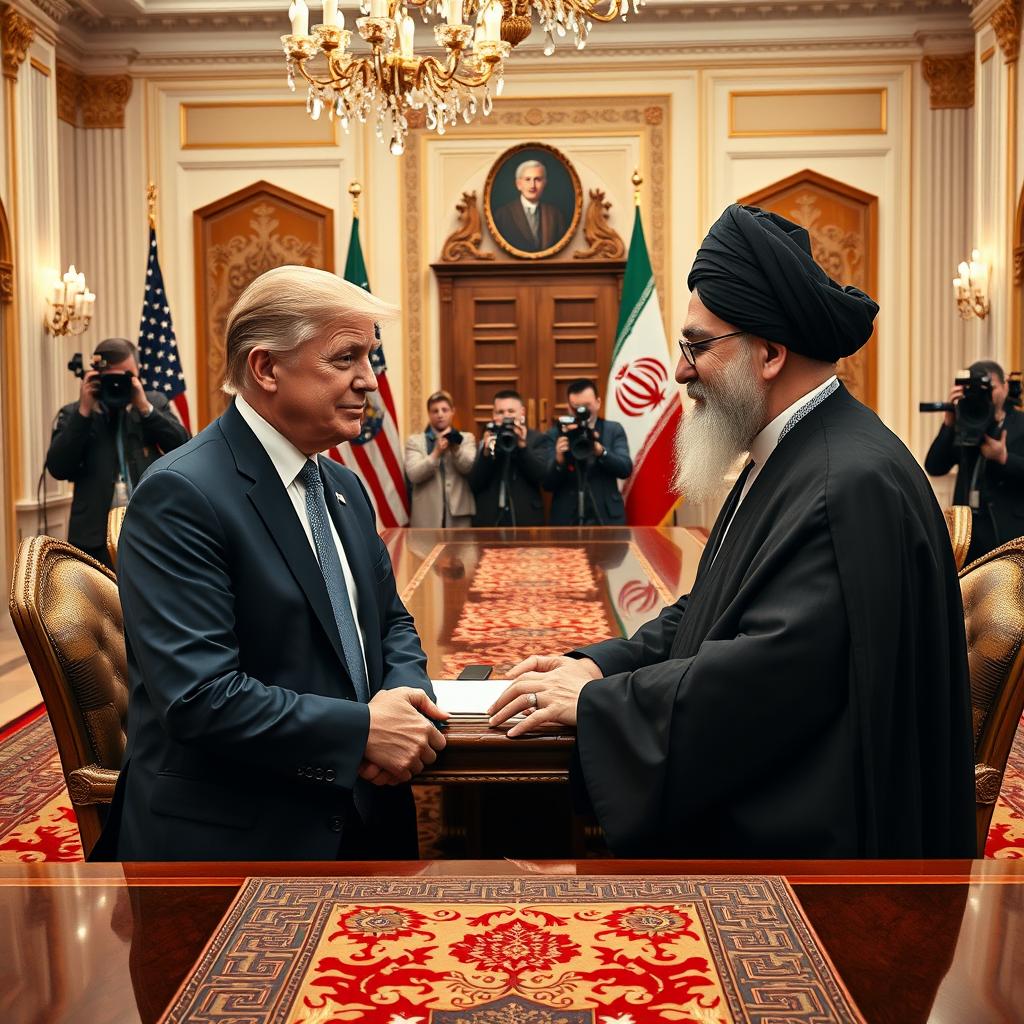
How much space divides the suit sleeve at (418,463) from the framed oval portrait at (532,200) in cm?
265

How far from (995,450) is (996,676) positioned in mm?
3652

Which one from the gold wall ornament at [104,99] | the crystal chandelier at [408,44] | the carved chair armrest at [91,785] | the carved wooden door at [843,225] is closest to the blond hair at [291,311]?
the carved chair armrest at [91,785]

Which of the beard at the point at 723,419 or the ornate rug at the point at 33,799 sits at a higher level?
the beard at the point at 723,419

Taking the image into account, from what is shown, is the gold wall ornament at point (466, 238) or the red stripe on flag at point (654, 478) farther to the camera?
the gold wall ornament at point (466, 238)

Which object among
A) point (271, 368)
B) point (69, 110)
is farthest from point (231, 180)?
point (271, 368)

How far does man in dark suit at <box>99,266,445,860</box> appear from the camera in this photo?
5.69 feet

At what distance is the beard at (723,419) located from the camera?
6.39ft

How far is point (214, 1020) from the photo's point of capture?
1067mm

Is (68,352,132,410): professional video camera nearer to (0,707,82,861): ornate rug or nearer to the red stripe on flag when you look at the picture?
(0,707,82,861): ornate rug

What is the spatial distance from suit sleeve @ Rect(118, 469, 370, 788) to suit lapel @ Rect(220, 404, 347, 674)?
0.09 meters

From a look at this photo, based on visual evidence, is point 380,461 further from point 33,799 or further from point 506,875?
point 506,875

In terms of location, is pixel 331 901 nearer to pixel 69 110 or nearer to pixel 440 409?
pixel 440 409

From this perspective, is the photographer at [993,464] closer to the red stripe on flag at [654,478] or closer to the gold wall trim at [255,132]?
the red stripe on flag at [654,478]

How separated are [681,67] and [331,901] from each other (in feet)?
30.3
